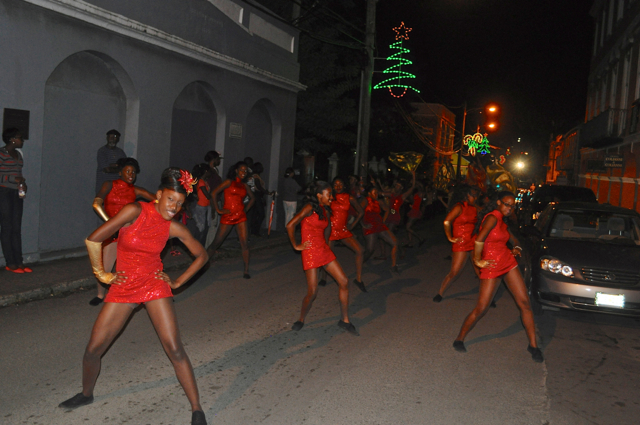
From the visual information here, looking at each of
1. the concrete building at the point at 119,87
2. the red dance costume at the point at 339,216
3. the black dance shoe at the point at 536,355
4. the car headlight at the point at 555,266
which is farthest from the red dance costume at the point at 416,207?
the black dance shoe at the point at 536,355

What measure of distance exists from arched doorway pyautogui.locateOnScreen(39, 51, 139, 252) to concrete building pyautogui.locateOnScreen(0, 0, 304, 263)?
19 millimetres

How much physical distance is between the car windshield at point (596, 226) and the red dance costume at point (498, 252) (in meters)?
2.95

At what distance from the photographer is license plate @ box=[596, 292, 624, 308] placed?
742 centimetres

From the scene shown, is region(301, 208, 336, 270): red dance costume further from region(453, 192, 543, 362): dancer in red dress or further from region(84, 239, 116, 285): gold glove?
region(84, 239, 116, 285): gold glove

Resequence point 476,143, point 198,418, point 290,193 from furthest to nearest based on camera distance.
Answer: point 476,143
point 290,193
point 198,418

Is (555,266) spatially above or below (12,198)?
below

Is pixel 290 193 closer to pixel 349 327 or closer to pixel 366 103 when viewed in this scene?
pixel 366 103

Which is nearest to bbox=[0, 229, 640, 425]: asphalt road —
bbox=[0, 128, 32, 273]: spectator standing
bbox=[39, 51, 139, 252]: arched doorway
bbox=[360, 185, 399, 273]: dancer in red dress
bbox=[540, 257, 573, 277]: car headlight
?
bbox=[540, 257, 573, 277]: car headlight

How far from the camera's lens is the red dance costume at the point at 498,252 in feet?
20.4

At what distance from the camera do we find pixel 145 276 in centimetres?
414

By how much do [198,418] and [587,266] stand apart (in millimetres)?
5491

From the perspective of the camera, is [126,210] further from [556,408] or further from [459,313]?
[459,313]

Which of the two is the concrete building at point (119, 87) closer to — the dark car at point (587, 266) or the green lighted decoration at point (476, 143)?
the dark car at point (587, 266)

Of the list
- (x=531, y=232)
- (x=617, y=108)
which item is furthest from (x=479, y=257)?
(x=617, y=108)
